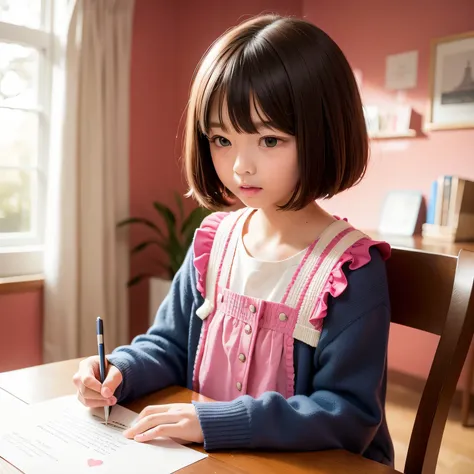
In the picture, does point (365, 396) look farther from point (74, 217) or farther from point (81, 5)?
point (81, 5)

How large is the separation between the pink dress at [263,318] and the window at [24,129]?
77.8 inches

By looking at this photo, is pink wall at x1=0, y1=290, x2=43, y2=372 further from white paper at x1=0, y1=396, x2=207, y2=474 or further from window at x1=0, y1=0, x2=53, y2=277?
white paper at x1=0, y1=396, x2=207, y2=474

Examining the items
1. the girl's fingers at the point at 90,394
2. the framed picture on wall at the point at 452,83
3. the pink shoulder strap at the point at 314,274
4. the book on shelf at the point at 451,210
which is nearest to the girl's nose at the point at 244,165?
the pink shoulder strap at the point at 314,274

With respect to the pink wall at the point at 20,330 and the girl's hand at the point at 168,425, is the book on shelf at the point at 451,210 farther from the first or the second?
the girl's hand at the point at 168,425

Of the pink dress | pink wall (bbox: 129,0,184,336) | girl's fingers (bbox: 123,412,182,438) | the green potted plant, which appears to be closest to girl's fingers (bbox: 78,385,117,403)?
girl's fingers (bbox: 123,412,182,438)

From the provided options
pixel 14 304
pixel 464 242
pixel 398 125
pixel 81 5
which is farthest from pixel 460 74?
pixel 14 304

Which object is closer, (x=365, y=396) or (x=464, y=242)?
(x=365, y=396)

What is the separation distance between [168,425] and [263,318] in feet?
0.83

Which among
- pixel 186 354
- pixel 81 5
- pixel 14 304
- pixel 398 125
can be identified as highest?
pixel 81 5

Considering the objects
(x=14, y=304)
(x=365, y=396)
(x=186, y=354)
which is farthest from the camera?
(x=14, y=304)

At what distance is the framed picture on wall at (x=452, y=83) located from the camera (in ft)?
8.95

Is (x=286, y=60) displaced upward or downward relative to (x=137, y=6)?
downward

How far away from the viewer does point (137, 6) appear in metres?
3.16

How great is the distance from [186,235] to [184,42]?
4.00 feet
